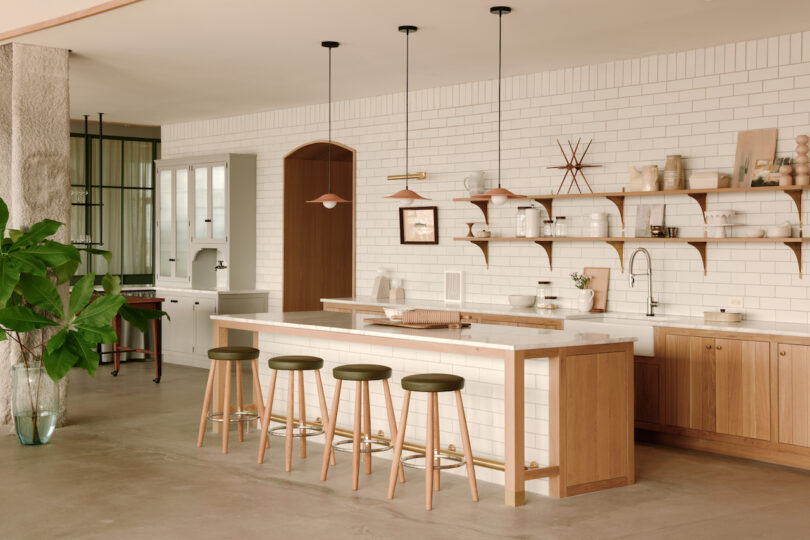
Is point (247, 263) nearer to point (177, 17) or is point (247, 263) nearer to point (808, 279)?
point (177, 17)

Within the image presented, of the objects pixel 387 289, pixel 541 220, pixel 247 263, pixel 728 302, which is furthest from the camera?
pixel 247 263

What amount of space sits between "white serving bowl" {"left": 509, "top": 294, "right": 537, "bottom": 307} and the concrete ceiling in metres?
1.94

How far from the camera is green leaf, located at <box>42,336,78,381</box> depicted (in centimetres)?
629


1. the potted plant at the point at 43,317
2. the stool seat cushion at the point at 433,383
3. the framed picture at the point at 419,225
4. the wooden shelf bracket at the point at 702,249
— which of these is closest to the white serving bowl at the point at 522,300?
the framed picture at the point at 419,225

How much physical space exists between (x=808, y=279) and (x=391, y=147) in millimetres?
4322

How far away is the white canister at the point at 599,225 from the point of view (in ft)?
24.5

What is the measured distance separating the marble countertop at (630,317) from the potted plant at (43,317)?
9.16 feet

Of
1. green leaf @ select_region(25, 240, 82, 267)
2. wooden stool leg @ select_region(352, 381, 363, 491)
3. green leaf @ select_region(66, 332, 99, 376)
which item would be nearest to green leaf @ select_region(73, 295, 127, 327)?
green leaf @ select_region(66, 332, 99, 376)

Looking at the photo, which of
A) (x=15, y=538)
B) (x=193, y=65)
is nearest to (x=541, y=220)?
(x=193, y=65)

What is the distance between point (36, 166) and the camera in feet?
23.5

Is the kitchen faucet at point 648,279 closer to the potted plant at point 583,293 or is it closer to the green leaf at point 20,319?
the potted plant at point 583,293


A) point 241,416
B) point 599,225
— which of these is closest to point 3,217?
point 241,416

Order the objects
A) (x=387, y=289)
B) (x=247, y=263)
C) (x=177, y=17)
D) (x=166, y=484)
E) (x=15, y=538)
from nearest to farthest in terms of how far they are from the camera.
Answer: (x=15, y=538)
(x=166, y=484)
(x=177, y=17)
(x=387, y=289)
(x=247, y=263)

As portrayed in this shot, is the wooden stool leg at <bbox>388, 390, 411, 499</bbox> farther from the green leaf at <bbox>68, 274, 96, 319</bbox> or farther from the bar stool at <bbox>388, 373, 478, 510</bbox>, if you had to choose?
the green leaf at <bbox>68, 274, 96, 319</bbox>
